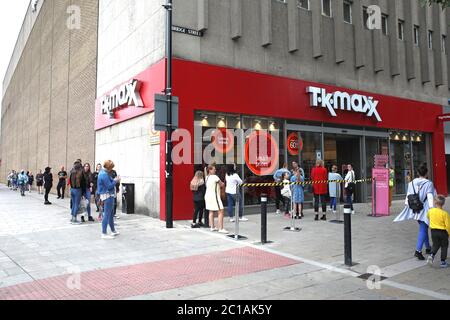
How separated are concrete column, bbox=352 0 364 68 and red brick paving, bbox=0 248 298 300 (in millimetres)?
13043

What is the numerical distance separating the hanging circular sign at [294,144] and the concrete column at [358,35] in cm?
515

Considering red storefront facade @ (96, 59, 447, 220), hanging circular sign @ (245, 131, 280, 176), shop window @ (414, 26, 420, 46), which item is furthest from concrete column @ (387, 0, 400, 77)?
hanging circular sign @ (245, 131, 280, 176)

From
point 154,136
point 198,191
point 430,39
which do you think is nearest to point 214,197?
point 198,191

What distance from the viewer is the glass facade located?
13.1 meters

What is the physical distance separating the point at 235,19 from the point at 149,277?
10340mm

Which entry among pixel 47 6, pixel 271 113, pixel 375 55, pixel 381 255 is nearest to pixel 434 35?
pixel 375 55

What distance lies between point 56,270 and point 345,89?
46.6 ft

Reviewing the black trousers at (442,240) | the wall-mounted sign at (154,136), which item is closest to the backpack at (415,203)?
the black trousers at (442,240)

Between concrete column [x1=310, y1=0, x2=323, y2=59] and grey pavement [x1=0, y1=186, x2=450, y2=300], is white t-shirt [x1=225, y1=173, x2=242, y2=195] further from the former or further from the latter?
concrete column [x1=310, y1=0, x2=323, y2=59]

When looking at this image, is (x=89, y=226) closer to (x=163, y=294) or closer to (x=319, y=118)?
(x=163, y=294)

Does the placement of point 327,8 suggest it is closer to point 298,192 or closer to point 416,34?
point 416,34

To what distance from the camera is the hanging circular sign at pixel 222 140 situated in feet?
42.9

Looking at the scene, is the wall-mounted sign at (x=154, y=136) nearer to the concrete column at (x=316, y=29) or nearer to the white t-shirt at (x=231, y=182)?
the white t-shirt at (x=231, y=182)
